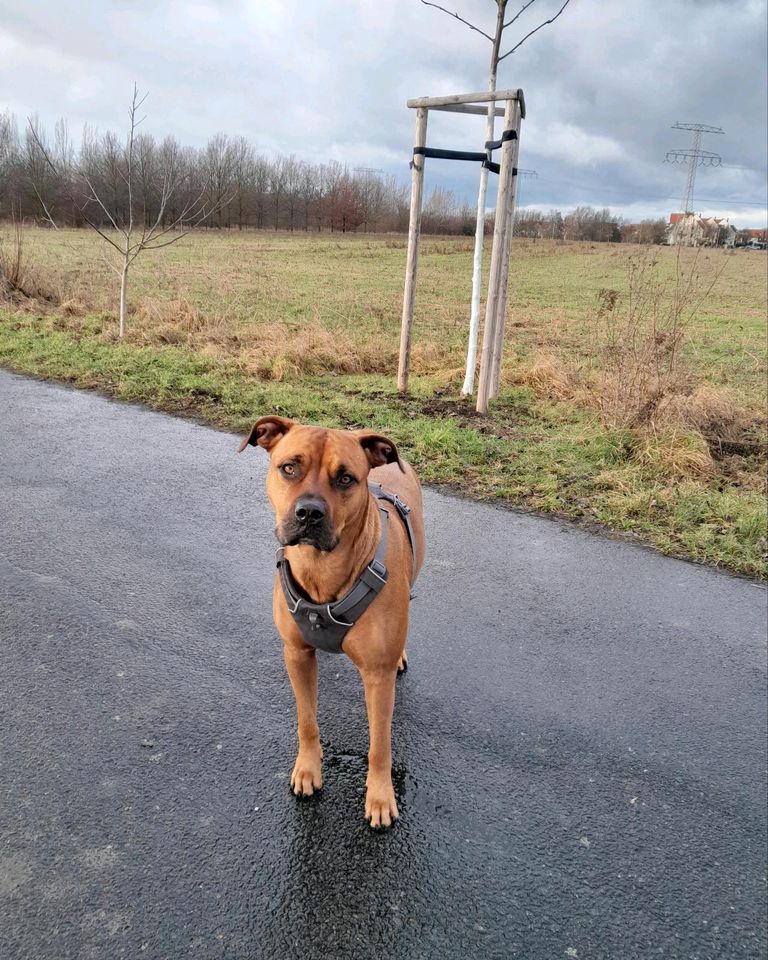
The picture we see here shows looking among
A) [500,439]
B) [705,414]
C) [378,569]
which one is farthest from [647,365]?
[378,569]

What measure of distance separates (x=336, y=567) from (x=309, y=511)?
0.31 meters

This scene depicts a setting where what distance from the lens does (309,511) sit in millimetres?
2244

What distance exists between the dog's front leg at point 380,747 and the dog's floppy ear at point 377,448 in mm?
849

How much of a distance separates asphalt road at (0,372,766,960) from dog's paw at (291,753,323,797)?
47 mm

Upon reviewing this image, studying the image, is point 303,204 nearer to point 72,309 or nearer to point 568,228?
point 568,228

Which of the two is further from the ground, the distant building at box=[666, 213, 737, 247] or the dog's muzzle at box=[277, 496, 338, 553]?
the distant building at box=[666, 213, 737, 247]

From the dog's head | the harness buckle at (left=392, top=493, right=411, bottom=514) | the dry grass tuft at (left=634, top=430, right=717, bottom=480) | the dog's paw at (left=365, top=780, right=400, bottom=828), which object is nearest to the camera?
the dog's head

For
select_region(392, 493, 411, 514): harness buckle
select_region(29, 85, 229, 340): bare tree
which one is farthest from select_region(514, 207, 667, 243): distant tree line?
select_region(392, 493, 411, 514): harness buckle

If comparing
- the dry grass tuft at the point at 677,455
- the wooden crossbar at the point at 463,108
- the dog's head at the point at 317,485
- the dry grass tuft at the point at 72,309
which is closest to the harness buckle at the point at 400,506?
the dog's head at the point at 317,485

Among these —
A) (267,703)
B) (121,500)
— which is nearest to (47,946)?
(267,703)

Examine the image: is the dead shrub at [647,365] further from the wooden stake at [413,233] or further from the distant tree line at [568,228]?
the distant tree line at [568,228]

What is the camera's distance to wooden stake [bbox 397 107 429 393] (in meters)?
7.90

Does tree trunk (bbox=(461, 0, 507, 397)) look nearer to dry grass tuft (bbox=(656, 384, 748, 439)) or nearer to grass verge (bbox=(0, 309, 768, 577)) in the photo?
grass verge (bbox=(0, 309, 768, 577))

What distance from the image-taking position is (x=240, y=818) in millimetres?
2494
